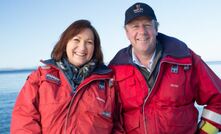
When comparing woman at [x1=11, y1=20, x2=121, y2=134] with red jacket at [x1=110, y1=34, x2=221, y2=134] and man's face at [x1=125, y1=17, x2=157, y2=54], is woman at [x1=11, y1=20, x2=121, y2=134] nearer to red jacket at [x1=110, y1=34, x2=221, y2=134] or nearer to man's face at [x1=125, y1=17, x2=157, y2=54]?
red jacket at [x1=110, y1=34, x2=221, y2=134]

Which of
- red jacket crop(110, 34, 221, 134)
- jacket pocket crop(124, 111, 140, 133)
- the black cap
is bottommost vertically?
jacket pocket crop(124, 111, 140, 133)

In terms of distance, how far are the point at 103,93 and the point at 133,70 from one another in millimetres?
466

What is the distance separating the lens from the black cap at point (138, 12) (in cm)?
359

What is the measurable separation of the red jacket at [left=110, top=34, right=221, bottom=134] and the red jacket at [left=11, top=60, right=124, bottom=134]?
0.34 m

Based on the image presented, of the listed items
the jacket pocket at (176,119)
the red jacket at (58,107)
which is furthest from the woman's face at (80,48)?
the jacket pocket at (176,119)

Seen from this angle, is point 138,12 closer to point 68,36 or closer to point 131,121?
point 68,36

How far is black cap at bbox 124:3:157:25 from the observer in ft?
11.8

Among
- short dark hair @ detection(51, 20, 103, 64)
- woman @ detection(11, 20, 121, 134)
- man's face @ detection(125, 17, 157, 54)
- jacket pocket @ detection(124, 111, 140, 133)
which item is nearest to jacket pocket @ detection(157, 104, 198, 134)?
jacket pocket @ detection(124, 111, 140, 133)

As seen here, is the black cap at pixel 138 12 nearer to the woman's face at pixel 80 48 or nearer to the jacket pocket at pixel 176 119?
the woman's face at pixel 80 48

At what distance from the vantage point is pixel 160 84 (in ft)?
11.2

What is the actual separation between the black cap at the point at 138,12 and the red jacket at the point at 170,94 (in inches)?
16.3

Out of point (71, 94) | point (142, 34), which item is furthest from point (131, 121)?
point (142, 34)

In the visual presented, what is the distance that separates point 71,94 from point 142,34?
1088mm

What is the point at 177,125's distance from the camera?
11.1 feet
